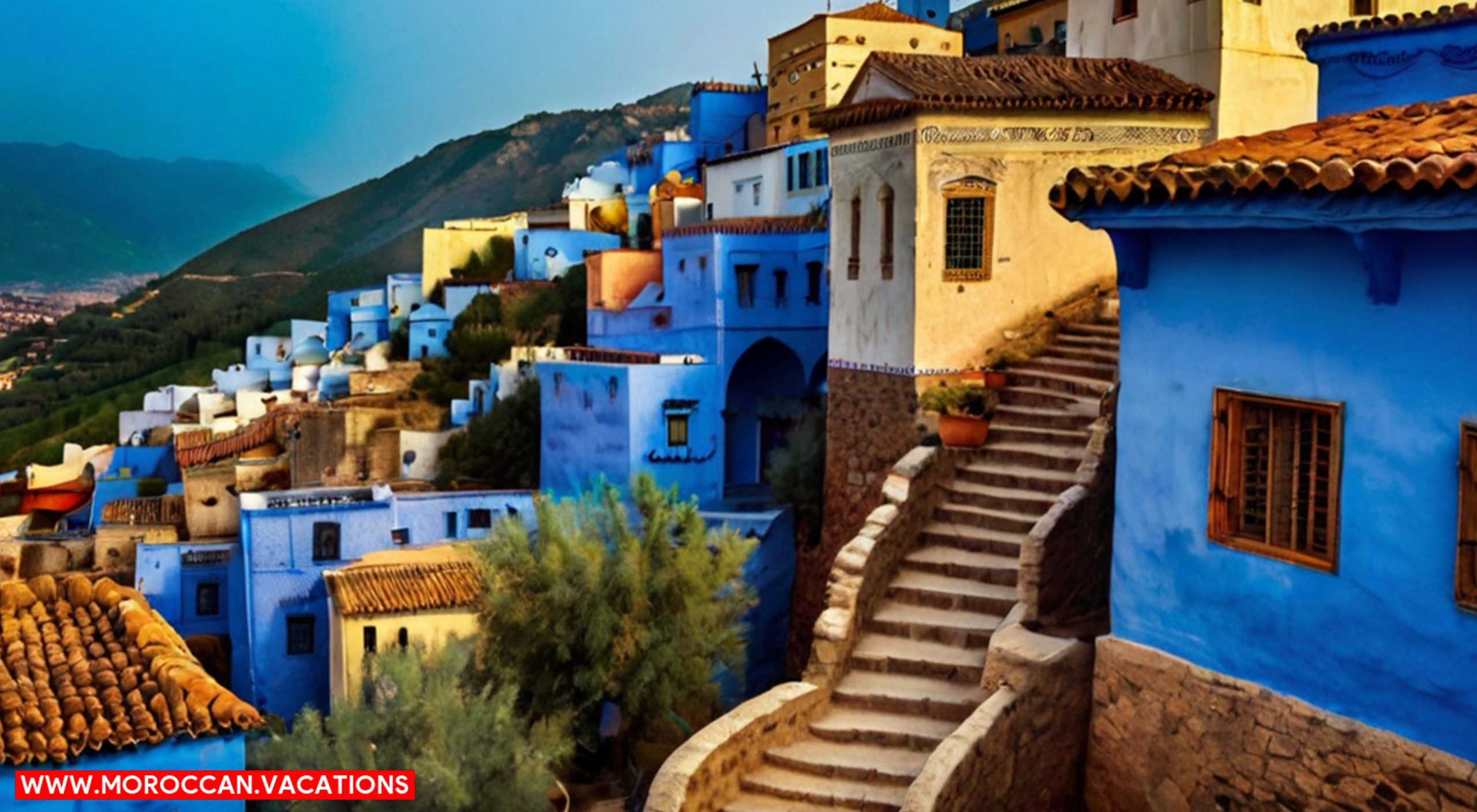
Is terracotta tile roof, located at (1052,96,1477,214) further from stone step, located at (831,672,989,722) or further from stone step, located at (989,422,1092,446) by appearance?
stone step, located at (989,422,1092,446)

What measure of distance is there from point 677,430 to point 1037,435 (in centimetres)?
1161

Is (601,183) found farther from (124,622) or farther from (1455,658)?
(1455,658)

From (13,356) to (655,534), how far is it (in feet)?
197

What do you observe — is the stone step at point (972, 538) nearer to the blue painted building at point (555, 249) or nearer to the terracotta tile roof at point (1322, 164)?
the terracotta tile roof at point (1322, 164)

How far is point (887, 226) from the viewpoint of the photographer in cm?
1509

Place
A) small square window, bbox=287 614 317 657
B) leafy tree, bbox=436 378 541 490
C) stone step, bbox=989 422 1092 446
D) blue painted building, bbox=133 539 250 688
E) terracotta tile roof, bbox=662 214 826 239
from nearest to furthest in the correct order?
1. stone step, bbox=989 422 1092 446
2. small square window, bbox=287 614 317 657
3. blue painted building, bbox=133 539 250 688
4. terracotta tile roof, bbox=662 214 826 239
5. leafy tree, bbox=436 378 541 490

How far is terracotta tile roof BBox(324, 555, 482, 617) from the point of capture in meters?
20.4

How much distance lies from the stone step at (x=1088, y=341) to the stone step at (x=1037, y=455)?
1523 mm

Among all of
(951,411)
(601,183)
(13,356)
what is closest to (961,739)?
(951,411)

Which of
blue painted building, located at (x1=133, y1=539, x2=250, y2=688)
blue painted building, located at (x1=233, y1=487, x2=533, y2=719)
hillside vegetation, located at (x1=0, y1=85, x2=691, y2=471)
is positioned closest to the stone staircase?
blue painted building, located at (x1=233, y1=487, x2=533, y2=719)

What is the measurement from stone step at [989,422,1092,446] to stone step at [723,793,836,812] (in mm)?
4296

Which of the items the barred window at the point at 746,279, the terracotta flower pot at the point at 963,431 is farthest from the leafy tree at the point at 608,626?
the barred window at the point at 746,279

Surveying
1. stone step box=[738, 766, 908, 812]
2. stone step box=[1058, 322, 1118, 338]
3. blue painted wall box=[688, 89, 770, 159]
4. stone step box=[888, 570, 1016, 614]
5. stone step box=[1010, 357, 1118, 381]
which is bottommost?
stone step box=[738, 766, 908, 812]

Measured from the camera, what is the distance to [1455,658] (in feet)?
21.7
